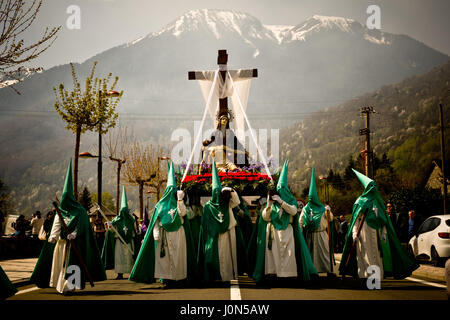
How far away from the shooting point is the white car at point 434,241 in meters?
14.5

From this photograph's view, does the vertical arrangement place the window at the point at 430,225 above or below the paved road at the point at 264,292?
above

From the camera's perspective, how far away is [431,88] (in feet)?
→ 447

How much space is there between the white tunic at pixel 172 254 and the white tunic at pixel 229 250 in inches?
34.2

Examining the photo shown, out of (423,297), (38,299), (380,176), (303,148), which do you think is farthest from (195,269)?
(303,148)

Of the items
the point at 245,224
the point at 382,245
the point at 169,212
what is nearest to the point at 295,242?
the point at 382,245

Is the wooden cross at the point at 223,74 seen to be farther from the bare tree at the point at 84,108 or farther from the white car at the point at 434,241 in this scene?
the white car at the point at 434,241

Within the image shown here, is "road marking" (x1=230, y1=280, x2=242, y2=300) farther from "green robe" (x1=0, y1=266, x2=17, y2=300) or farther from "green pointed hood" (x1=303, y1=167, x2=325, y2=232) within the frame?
"green robe" (x1=0, y1=266, x2=17, y2=300)

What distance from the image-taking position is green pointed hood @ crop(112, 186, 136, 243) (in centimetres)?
1484

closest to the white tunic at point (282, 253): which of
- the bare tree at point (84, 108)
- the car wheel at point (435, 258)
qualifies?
the car wheel at point (435, 258)

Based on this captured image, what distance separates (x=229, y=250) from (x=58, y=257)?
3744 mm

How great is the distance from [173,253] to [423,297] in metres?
5.17

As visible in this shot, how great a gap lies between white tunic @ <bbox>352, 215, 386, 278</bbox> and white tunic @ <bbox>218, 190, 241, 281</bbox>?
8.87 feet

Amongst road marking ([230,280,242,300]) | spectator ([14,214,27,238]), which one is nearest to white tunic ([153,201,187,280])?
road marking ([230,280,242,300])

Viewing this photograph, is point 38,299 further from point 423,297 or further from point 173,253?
point 423,297
